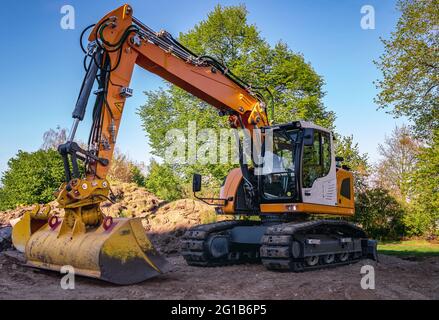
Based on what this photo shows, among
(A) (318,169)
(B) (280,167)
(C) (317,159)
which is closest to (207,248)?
(B) (280,167)

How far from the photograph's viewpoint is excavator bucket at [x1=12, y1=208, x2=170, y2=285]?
620cm

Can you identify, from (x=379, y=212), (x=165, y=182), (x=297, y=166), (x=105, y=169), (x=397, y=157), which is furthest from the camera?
(x=397, y=157)

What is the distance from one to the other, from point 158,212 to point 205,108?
8.67m

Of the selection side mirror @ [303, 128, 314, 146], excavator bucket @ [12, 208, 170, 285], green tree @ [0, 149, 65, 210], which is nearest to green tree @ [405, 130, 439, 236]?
side mirror @ [303, 128, 314, 146]

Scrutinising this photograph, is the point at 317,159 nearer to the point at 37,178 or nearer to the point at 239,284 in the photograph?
the point at 239,284

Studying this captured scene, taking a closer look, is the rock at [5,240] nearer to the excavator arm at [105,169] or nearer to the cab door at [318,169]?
the excavator arm at [105,169]

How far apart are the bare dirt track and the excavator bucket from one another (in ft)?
0.66

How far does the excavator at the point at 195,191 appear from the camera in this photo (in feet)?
21.6

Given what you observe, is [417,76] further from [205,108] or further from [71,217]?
[71,217]

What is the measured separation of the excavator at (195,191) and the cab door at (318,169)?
0.07 feet

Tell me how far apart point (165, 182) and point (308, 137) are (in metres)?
15.2

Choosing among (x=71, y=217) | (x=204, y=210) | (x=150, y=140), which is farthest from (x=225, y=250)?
(x=150, y=140)

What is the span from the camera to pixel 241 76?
21.0m
